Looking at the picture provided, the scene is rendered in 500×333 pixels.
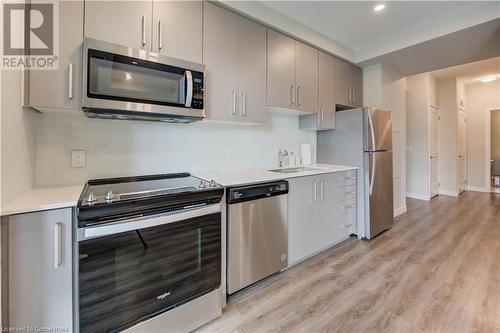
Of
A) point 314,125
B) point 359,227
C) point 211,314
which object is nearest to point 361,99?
point 314,125

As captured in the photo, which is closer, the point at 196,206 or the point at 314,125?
the point at 196,206

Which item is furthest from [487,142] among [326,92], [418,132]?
[326,92]

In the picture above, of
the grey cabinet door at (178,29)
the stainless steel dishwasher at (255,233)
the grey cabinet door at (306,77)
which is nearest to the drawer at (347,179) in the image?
the grey cabinet door at (306,77)

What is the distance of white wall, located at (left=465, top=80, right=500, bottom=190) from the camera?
18.8ft

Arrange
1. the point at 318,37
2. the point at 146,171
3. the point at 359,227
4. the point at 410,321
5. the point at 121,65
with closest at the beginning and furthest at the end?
1. the point at 121,65
2. the point at 410,321
3. the point at 146,171
4. the point at 318,37
5. the point at 359,227

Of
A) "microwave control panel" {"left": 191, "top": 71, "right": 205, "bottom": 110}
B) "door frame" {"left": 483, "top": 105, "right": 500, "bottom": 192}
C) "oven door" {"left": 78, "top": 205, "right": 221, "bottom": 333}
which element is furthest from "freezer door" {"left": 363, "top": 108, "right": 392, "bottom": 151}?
"door frame" {"left": 483, "top": 105, "right": 500, "bottom": 192}

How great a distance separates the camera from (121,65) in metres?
1.47

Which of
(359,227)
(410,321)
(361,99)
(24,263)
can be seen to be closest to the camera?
(24,263)

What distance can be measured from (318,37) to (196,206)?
8.62ft

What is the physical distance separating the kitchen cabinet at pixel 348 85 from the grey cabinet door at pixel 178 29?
2.15 metres

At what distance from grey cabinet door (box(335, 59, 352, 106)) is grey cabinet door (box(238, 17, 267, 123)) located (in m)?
1.43

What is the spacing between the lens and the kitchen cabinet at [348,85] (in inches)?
128

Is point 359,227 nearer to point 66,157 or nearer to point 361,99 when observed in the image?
point 361,99

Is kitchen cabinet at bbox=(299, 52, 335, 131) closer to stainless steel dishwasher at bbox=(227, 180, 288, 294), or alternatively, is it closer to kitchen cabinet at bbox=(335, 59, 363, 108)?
kitchen cabinet at bbox=(335, 59, 363, 108)
